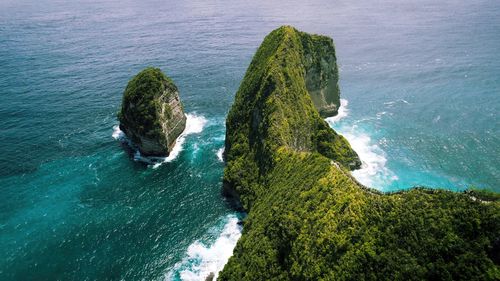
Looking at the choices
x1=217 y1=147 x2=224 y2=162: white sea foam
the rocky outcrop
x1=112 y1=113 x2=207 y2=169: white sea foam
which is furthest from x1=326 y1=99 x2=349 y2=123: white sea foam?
x1=112 y1=113 x2=207 y2=169: white sea foam

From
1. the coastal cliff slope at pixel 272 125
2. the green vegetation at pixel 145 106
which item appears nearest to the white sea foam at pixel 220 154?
the coastal cliff slope at pixel 272 125

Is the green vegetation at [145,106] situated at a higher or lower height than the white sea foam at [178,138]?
higher

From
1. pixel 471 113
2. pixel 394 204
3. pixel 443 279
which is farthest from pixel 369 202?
pixel 471 113

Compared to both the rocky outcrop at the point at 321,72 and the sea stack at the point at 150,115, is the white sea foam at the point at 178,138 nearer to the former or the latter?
the sea stack at the point at 150,115

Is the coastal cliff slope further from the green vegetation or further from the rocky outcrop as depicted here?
the green vegetation

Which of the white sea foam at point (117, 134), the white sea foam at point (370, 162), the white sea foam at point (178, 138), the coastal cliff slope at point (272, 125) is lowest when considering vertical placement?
the white sea foam at point (370, 162)

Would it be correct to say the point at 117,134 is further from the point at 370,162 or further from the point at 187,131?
the point at 370,162

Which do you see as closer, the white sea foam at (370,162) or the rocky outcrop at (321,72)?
the white sea foam at (370,162)
